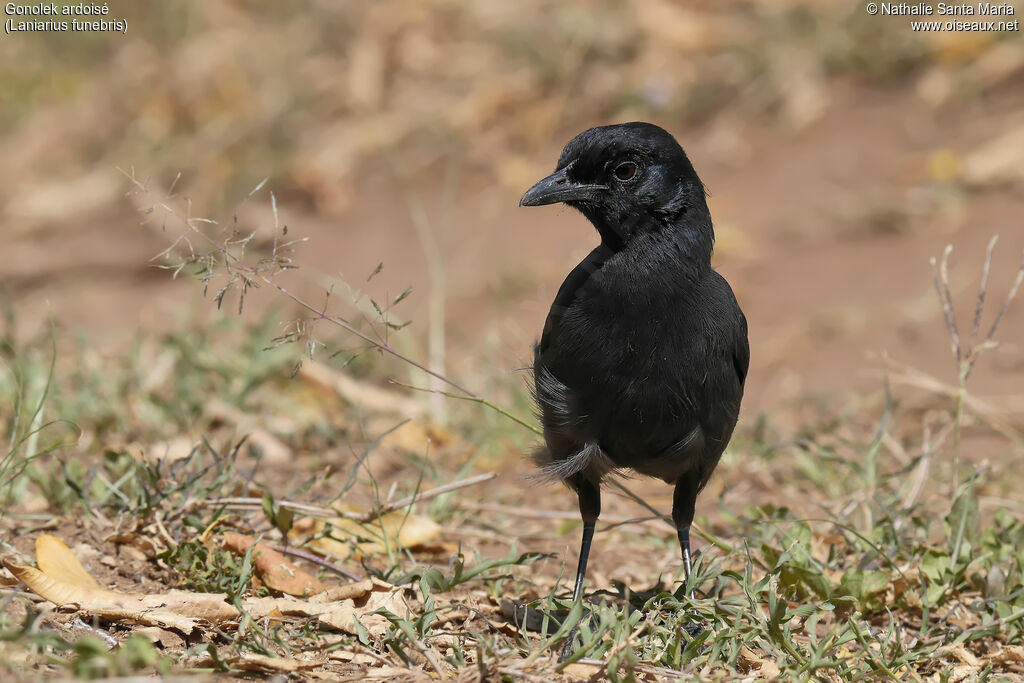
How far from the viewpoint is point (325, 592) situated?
3387 millimetres

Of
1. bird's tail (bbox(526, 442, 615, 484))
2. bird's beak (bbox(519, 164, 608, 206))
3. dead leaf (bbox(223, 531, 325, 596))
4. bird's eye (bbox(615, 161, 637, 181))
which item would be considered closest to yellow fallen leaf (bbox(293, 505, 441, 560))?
dead leaf (bbox(223, 531, 325, 596))

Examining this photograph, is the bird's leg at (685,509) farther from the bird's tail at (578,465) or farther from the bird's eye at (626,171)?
the bird's eye at (626,171)

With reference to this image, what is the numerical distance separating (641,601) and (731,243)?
4.24 metres

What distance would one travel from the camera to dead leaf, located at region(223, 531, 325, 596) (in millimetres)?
3398

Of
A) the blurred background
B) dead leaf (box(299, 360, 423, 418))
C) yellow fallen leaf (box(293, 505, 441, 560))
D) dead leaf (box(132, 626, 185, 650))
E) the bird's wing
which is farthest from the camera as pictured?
the blurred background

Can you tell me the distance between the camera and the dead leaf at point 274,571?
340 cm

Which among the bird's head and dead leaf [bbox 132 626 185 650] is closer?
dead leaf [bbox 132 626 185 650]

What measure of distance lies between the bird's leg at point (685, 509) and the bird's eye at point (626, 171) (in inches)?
36.3

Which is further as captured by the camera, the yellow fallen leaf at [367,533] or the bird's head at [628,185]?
the yellow fallen leaf at [367,533]

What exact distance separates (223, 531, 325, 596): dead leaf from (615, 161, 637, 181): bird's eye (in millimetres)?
1493

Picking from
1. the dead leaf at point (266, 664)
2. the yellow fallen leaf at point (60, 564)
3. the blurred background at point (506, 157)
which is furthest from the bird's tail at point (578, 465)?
the blurred background at point (506, 157)

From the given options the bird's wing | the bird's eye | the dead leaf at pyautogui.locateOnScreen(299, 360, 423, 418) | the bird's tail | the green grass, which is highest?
the bird's eye

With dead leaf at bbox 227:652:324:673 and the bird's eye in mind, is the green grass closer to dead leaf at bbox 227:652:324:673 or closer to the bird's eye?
dead leaf at bbox 227:652:324:673

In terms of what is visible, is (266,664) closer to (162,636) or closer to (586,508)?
(162,636)
